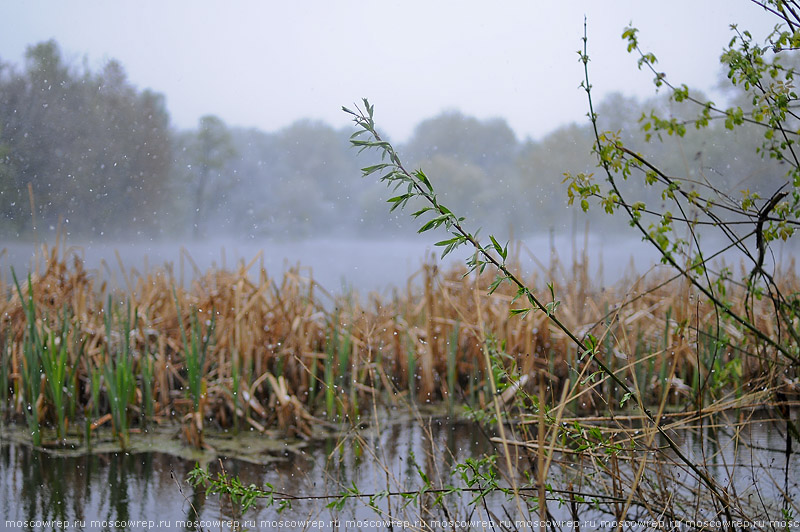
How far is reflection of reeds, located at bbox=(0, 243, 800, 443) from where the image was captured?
208 centimetres

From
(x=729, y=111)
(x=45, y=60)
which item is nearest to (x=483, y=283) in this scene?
(x=729, y=111)

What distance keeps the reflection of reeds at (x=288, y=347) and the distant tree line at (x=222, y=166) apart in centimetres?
47

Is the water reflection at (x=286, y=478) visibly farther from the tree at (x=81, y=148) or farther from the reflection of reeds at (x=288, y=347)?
the tree at (x=81, y=148)

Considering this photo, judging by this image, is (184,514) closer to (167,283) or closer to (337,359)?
(337,359)

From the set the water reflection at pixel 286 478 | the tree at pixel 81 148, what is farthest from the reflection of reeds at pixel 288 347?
the tree at pixel 81 148

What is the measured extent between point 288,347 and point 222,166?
147 centimetres

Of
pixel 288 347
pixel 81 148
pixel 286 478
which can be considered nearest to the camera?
pixel 286 478

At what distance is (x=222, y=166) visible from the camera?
11.4 feet

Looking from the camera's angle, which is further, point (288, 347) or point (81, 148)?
point (81, 148)

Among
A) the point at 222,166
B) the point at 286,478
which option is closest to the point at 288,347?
the point at 286,478

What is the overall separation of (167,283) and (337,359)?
892 millimetres

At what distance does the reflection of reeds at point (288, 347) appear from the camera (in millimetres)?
2084

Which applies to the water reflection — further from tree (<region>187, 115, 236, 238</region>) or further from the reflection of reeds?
tree (<region>187, 115, 236, 238</region>)

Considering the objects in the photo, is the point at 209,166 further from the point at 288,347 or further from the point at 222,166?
the point at 288,347
